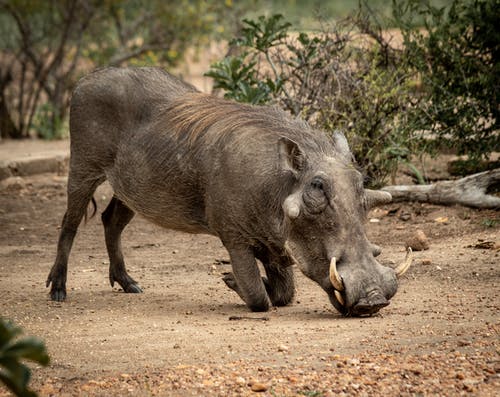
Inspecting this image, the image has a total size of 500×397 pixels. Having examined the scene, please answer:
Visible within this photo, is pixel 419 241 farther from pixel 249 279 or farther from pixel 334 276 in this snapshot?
pixel 334 276

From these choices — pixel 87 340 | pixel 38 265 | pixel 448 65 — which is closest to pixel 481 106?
pixel 448 65

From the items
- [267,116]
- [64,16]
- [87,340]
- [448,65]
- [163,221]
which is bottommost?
[87,340]

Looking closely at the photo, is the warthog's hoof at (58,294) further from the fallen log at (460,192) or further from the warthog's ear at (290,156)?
the fallen log at (460,192)

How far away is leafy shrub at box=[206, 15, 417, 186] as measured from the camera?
7.48 m

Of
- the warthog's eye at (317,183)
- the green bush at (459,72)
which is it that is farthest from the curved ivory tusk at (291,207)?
the green bush at (459,72)

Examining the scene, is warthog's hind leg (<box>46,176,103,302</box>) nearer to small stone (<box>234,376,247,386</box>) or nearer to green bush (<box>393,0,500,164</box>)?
small stone (<box>234,376,247,386</box>)

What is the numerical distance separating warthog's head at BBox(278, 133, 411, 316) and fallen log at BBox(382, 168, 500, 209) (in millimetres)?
2689

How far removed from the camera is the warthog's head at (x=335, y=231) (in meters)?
4.42

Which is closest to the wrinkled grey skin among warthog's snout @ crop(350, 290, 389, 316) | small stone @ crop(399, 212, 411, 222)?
warthog's snout @ crop(350, 290, 389, 316)

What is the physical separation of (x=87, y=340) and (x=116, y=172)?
1480mm

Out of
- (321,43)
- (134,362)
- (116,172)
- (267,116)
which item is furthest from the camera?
(321,43)

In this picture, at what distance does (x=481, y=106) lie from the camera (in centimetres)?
789

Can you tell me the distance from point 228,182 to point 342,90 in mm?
3003

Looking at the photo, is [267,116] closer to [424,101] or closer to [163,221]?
[163,221]
